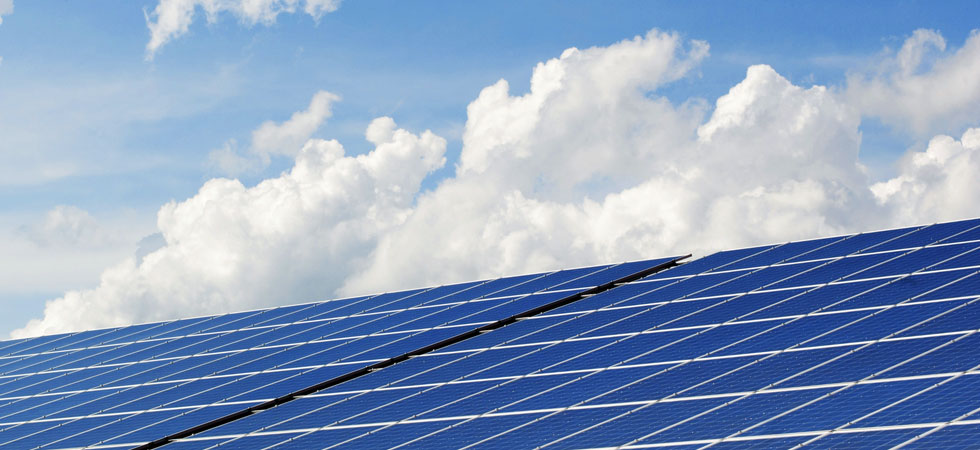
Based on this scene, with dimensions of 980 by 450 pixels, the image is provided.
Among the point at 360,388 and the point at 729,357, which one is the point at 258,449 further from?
the point at 729,357

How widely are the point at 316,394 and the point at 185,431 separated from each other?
10.8 ft

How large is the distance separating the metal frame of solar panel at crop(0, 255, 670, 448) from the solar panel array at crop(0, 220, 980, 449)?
0.12 meters

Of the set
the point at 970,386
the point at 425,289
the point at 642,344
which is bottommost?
the point at 970,386

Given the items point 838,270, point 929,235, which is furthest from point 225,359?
point 929,235

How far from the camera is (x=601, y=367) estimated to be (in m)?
24.2

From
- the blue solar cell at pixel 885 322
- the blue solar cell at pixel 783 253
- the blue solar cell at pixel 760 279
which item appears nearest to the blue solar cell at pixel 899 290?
the blue solar cell at pixel 885 322

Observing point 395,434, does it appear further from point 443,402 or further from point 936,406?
point 936,406

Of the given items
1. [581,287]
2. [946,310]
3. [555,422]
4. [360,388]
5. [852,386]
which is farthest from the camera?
[581,287]

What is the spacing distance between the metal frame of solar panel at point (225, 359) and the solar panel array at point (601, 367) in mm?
120

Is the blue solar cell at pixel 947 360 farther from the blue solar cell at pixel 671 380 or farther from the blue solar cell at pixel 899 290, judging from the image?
the blue solar cell at pixel 899 290

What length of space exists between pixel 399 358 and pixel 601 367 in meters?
7.05

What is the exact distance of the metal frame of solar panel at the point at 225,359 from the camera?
94.5 ft

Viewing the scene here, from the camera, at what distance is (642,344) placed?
25375mm

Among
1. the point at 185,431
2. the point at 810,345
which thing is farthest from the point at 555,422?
the point at 185,431
